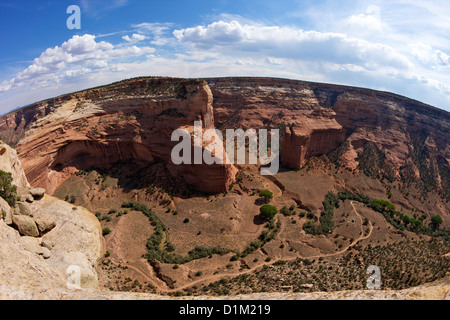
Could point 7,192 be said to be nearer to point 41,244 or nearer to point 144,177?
point 41,244

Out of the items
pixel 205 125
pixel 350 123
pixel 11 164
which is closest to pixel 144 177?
pixel 205 125

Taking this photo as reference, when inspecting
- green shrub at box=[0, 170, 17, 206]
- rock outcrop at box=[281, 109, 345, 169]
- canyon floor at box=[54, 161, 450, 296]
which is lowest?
canyon floor at box=[54, 161, 450, 296]

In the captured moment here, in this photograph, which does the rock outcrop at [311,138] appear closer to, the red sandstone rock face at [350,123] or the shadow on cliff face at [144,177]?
the red sandstone rock face at [350,123]

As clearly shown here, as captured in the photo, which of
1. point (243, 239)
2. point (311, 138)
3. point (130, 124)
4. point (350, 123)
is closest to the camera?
point (243, 239)

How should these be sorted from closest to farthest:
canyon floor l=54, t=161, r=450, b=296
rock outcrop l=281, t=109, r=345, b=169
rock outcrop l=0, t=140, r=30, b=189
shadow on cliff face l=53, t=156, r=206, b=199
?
rock outcrop l=0, t=140, r=30, b=189
canyon floor l=54, t=161, r=450, b=296
shadow on cliff face l=53, t=156, r=206, b=199
rock outcrop l=281, t=109, r=345, b=169

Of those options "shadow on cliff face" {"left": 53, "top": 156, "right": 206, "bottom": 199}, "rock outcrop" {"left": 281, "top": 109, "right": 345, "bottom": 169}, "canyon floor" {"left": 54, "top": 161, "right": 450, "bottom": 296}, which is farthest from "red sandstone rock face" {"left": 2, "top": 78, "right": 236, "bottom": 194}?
"rock outcrop" {"left": 281, "top": 109, "right": 345, "bottom": 169}

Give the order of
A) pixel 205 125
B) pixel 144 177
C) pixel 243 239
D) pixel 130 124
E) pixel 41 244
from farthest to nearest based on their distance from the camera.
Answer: pixel 205 125, pixel 130 124, pixel 144 177, pixel 243 239, pixel 41 244

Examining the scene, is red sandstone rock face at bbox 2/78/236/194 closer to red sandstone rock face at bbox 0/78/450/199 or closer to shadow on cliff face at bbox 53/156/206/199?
red sandstone rock face at bbox 0/78/450/199

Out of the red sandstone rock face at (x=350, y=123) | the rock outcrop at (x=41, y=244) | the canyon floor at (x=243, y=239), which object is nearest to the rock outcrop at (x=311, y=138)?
the red sandstone rock face at (x=350, y=123)
